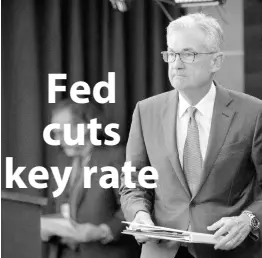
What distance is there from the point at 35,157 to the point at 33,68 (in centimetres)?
47

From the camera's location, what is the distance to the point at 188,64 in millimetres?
2232

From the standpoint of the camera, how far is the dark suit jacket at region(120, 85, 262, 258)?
2.23 metres

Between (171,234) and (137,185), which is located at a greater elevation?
(137,185)

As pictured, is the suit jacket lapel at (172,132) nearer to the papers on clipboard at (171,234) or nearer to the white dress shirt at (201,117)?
the white dress shirt at (201,117)

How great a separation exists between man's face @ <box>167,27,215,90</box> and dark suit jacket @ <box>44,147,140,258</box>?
2.94 ft

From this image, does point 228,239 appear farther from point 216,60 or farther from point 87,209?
point 87,209

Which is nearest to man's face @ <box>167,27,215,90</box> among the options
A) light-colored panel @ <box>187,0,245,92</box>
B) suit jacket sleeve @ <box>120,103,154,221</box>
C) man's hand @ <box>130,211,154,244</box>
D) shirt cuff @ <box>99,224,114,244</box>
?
suit jacket sleeve @ <box>120,103,154,221</box>

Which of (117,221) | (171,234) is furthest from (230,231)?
(117,221)

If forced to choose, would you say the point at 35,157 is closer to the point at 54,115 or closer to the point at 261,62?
the point at 54,115

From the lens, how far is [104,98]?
10.5ft

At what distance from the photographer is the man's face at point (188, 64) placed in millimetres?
2219

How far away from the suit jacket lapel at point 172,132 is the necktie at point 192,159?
3 centimetres

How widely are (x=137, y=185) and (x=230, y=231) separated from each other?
39cm

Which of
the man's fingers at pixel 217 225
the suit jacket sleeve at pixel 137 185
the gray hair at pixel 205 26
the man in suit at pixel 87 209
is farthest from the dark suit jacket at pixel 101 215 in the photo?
the gray hair at pixel 205 26
